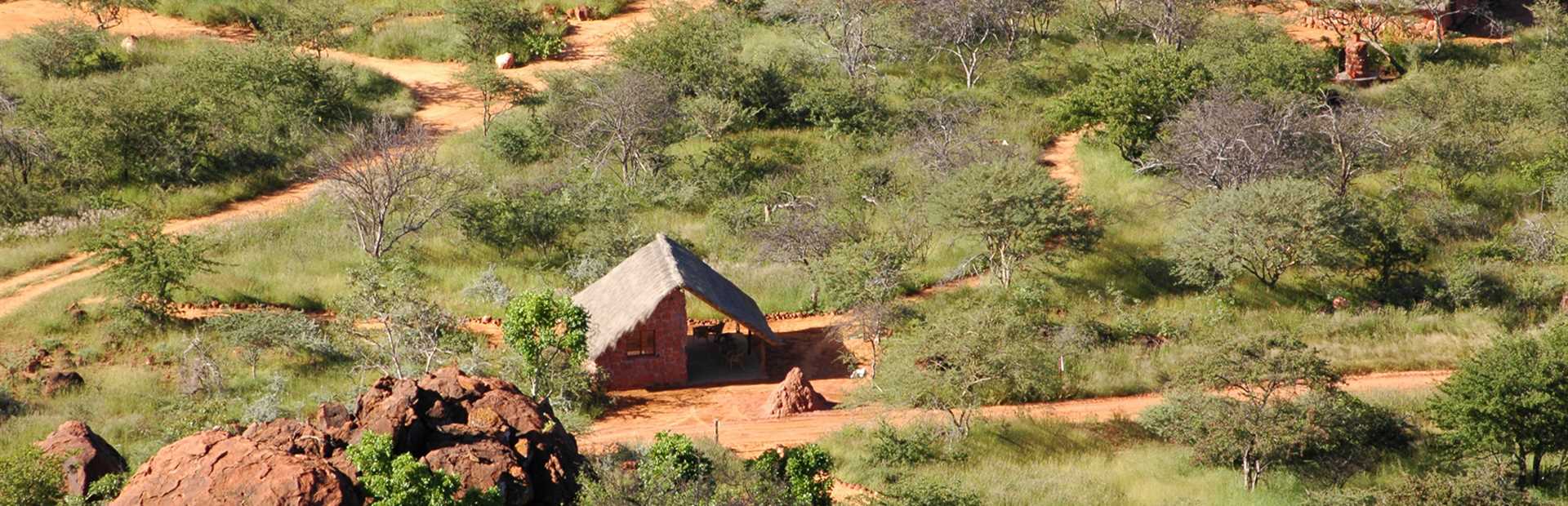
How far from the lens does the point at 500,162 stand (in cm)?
4297

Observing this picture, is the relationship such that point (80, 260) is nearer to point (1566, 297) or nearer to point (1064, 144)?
point (1064, 144)

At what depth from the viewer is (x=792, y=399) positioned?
3117cm

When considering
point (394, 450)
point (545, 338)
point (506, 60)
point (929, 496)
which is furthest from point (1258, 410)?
point (506, 60)

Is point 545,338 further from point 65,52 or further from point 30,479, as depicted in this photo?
point 65,52

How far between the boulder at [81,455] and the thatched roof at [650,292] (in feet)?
27.9

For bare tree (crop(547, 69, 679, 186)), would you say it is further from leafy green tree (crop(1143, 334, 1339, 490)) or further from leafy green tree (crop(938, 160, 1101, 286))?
leafy green tree (crop(1143, 334, 1339, 490))

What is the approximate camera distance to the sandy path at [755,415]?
30125 millimetres

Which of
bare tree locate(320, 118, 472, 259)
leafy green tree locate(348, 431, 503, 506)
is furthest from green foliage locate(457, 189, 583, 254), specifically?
leafy green tree locate(348, 431, 503, 506)

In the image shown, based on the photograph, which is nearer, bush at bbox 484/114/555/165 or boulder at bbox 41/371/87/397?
boulder at bbox 41/371/87/397

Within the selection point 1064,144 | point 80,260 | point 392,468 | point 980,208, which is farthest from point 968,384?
point 80,260

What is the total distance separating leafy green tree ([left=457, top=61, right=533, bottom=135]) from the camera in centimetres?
4559

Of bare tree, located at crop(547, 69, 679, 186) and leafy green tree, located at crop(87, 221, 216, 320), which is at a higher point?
bare tree, located at crop(547, 69, 679, 186)

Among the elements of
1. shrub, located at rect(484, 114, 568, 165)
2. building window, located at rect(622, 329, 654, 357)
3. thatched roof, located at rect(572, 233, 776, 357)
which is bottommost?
building window, located at rect(622, 329, 654, 357)

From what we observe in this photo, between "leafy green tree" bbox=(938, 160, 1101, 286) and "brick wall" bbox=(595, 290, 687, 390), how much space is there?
661cm
